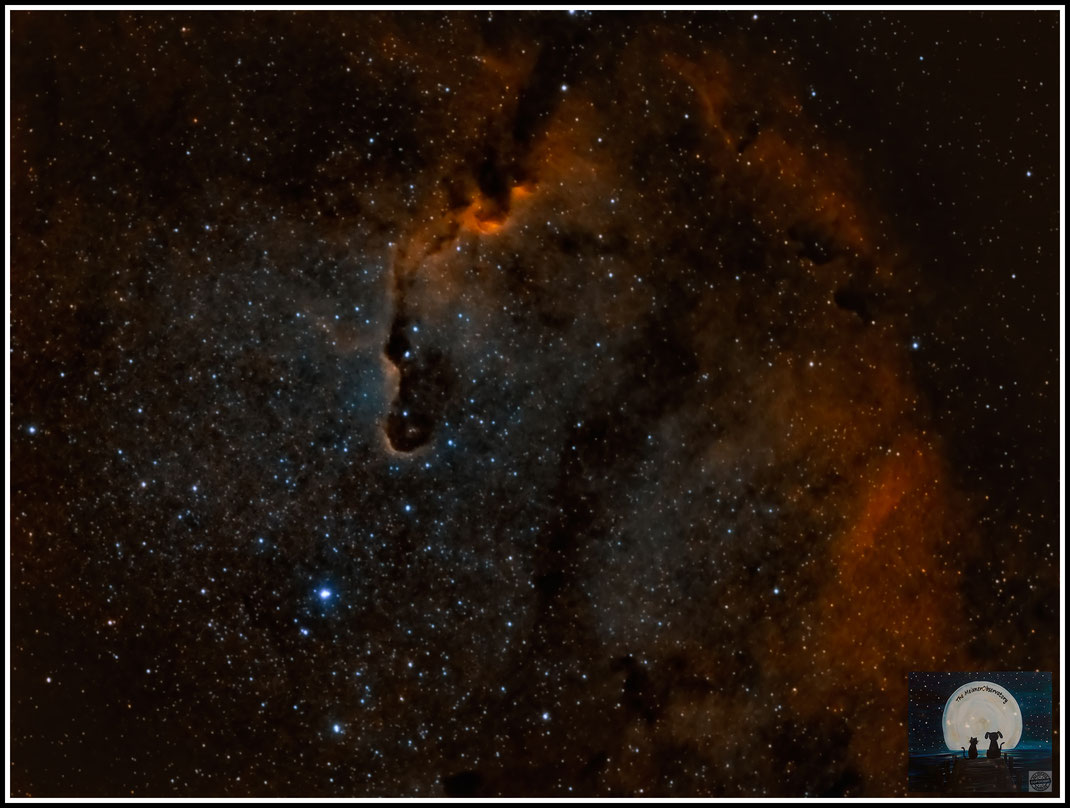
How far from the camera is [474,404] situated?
1.85m

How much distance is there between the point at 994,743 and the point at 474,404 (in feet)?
6.33

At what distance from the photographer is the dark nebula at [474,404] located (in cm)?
183

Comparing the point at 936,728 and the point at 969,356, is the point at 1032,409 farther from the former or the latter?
the point at 936,728

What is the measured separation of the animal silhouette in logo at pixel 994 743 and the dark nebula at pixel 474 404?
29 cm

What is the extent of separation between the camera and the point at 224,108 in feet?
6.10

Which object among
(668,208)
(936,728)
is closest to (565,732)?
(936,728)

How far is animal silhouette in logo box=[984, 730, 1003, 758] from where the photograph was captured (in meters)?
2.17

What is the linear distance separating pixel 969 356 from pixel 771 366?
0.68m
